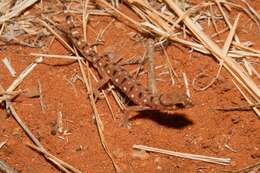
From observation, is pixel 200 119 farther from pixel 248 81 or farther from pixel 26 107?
pixel 26 107

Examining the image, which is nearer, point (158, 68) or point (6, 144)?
point (6, 144)

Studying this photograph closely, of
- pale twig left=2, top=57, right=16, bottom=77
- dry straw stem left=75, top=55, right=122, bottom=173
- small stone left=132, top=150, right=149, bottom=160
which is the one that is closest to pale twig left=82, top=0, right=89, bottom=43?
dry straw stem left=75, top=55, right=122, bottom=173

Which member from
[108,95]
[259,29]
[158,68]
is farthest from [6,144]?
[259,29]

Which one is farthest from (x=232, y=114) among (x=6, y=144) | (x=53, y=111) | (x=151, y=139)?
(x=6, y=144)

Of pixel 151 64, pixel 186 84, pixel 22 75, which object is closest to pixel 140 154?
pixel 186 84

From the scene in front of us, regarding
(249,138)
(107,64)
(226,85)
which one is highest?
(107,64)

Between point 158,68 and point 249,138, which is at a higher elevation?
point 158,68

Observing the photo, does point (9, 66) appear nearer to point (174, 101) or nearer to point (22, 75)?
point (22, 75)

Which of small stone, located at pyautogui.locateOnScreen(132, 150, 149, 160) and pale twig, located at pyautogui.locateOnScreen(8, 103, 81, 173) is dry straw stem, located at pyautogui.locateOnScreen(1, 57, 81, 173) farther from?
small stone, located at pyautogui.locateOnScreen(132, 150, 149, 160)
